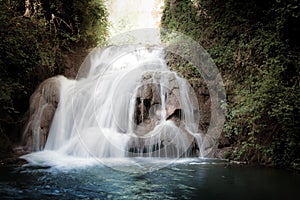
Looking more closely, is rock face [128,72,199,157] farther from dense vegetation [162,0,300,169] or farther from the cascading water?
dense vegetation [162,0,300,169]

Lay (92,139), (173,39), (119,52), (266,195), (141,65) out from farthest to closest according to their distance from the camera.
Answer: (119,52), (173,39), (141,65), (92,139), (266,195)

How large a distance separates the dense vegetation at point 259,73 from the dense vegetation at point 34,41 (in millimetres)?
4610

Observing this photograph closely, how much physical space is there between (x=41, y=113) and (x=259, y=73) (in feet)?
17.7

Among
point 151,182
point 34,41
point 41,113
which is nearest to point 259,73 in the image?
point 151,182

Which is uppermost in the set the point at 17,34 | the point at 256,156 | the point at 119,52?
the point at 119,52

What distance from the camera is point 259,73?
6.41 meters

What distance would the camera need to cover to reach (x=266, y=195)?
399cm

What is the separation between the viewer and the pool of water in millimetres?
3893

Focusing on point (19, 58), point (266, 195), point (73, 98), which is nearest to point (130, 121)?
point (73, 98)

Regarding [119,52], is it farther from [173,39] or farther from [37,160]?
[37,160]

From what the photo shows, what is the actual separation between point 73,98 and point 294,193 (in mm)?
5567

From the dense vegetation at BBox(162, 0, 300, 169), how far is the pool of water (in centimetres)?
62

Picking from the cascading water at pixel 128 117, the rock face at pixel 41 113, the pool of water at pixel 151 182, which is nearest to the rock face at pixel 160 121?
the cascading water at pixel 128 117

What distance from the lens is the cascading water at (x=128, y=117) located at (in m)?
6.26
